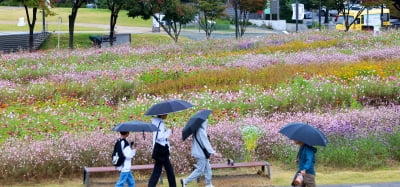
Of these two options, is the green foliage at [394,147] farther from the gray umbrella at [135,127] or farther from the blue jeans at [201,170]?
the gray umbrella at [135,127]

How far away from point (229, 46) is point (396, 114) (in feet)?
47.6

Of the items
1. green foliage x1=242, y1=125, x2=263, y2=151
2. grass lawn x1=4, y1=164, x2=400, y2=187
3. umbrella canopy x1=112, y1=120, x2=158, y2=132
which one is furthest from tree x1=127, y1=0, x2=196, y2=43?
umbrella canopy x1=112, y1=120, x2=158, y2=132

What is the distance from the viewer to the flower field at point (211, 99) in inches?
460

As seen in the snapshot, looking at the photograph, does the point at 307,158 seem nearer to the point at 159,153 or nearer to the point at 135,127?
the point at 159,153

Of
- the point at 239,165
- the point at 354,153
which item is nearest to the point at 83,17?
the point at 354,153

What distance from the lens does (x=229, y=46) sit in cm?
2744

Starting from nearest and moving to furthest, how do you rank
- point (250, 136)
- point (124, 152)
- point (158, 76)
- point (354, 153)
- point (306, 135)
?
point (306, 135) < point (124, 152) < point (250, 136) < point (354, 153) < point (158, 76)

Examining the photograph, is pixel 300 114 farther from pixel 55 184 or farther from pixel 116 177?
pixel 55 184

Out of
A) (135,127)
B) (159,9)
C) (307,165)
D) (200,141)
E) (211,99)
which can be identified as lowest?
(307,165)

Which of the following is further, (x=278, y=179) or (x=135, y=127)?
(x=278, y=179)

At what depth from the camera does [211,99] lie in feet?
50.9

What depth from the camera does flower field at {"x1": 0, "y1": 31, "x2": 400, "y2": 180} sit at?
11.7m

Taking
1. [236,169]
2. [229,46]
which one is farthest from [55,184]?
[229,46]

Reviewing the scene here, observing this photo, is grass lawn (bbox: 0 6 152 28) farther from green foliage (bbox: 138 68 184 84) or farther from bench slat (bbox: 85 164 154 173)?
bench slat (bbox: 85 164 154 173)
